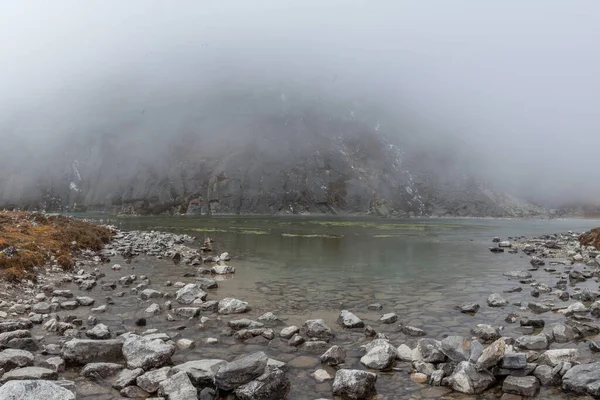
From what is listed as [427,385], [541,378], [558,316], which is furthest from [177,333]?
[558,316]

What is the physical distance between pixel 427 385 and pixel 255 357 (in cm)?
436

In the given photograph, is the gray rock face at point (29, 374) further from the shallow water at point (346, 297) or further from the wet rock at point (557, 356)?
the wet rock at point (557, 356)

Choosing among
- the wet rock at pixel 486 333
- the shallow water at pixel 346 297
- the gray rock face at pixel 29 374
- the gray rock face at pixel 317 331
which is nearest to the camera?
the gray rock face at pixel 29 374

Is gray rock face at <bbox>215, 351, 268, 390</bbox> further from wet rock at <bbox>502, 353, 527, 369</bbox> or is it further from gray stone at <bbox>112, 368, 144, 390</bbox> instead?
wet rock at <bbox>502, 353, 527, 369</bbox>

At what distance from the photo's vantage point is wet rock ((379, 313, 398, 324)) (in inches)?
584

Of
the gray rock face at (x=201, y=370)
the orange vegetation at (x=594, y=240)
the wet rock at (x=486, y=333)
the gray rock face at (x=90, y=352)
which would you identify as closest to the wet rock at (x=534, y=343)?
the wet rock at (x=486, y=333)

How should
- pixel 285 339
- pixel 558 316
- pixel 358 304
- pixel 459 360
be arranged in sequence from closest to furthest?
pixel 459 360 < pixel 285 339 < pixel 558 316 < pixel 358 304

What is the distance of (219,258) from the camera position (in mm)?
32406

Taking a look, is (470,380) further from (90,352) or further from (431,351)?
(90,352)

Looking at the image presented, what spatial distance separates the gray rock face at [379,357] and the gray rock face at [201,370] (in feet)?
13.1

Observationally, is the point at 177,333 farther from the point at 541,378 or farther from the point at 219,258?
the point at 219,258

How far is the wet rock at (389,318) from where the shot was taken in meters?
14.8

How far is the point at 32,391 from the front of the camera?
6.44m

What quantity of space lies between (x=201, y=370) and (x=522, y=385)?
766 centimetres
